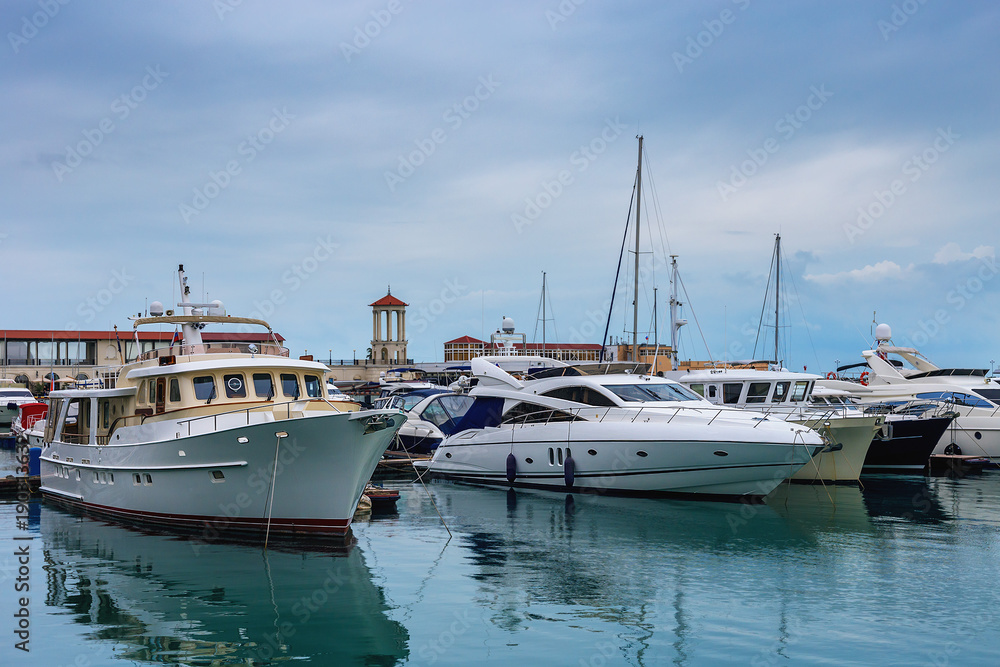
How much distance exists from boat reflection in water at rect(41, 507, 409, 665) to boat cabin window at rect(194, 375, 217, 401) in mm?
2851

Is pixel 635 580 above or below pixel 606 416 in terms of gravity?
below

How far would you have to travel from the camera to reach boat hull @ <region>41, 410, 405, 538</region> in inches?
629

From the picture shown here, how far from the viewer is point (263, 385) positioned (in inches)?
727

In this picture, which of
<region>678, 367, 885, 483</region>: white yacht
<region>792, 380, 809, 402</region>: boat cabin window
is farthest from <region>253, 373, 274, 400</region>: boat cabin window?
<region>792, 380, 809, 402</region>: boat cabin window

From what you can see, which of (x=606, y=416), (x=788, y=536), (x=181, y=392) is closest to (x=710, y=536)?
(x=788, y=536)

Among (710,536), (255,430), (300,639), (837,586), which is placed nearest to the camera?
(300,639)

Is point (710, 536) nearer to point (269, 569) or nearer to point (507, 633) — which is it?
point (507, 633)

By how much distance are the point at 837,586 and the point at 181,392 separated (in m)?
12.8

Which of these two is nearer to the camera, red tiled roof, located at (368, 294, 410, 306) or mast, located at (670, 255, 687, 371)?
mast, located at (670, 255, 687, 371)

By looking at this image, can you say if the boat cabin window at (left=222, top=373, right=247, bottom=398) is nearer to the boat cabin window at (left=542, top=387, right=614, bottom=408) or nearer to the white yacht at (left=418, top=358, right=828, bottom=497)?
the white yacht at (left=418, top=358, right=828, bottom=497)

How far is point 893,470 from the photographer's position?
28375 mm

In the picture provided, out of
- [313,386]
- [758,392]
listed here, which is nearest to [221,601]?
[313,386]

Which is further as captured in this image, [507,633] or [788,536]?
[788,536]

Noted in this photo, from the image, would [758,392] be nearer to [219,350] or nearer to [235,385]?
[219,350]
